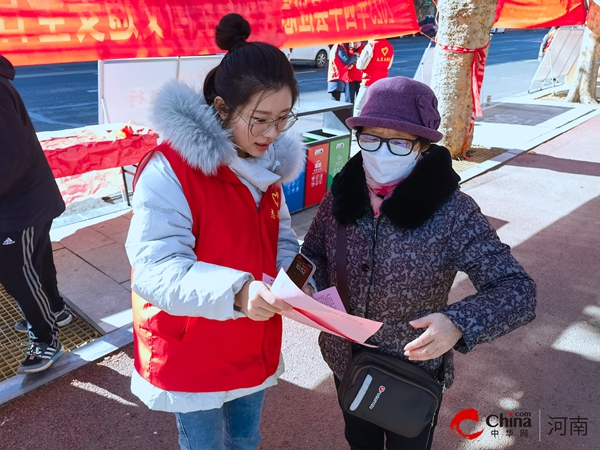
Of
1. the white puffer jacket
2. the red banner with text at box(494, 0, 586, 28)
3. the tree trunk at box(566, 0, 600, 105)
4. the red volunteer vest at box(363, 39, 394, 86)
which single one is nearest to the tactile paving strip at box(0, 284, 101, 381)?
the white puffer jacket

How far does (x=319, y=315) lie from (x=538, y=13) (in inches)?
453

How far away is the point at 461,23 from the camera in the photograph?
6.78 metres

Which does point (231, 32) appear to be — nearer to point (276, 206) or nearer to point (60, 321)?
point (276, 206)

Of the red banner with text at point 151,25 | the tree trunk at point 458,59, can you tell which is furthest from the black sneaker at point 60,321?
the tree trunk at point 458,59

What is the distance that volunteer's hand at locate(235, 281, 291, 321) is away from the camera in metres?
1.28

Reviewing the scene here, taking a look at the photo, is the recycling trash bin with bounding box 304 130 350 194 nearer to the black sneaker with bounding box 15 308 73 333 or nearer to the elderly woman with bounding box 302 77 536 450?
the black sneaker with bounding box 15 308 73 333

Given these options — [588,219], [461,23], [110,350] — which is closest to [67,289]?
[110,350]

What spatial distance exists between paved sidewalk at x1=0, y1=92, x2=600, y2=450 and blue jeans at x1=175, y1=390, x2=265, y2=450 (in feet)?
2.44

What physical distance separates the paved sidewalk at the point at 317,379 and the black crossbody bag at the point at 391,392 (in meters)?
1.01

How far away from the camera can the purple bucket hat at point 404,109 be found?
1.66 meters

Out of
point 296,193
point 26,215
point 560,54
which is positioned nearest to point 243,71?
point 26,215

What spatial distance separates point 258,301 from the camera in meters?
1.31

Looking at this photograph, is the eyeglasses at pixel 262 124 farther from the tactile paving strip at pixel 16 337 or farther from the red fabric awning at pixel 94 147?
the red fabric awning at pixel 94 147

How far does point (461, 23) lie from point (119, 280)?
5579 mm
